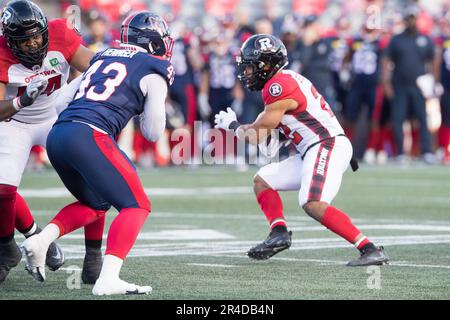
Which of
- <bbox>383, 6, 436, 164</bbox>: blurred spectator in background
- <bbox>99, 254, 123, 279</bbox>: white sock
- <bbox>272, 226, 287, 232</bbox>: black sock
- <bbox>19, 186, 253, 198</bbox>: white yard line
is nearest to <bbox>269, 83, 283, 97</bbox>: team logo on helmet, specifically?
<bbox>272, 226, 287, 232</bbox>: black sock

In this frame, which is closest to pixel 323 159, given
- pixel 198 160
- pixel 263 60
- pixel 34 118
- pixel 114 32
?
pixel 263 60

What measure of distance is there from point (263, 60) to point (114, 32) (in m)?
9.76

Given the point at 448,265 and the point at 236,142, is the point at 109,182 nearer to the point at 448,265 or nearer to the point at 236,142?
the point at 448,265

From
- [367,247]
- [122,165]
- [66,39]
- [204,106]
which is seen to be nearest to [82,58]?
[66,39]

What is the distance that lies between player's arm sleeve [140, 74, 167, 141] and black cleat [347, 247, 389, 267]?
1.63 meters

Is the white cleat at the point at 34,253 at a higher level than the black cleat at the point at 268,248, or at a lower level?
higher

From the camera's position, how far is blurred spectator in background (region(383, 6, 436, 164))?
17.6m

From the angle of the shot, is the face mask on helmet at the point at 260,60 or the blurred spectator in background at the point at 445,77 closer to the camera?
the face mask on helmet at the point at 260,60

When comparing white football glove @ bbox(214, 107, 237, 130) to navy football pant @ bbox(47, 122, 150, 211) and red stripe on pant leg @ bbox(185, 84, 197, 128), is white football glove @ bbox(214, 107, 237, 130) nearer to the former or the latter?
navy football pant @ bbox(47, 122, 150, 211)

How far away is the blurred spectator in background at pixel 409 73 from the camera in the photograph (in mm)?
17562

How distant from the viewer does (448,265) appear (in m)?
7.08

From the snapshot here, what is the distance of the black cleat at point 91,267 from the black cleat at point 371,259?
5.11ft

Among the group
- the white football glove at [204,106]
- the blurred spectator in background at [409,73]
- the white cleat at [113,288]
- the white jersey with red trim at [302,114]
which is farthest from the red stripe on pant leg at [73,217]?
the white football glove at [204,106]

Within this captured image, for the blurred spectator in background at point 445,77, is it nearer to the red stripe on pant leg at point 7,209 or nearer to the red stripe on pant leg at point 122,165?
the red stripe on pant leg at point 7,209
